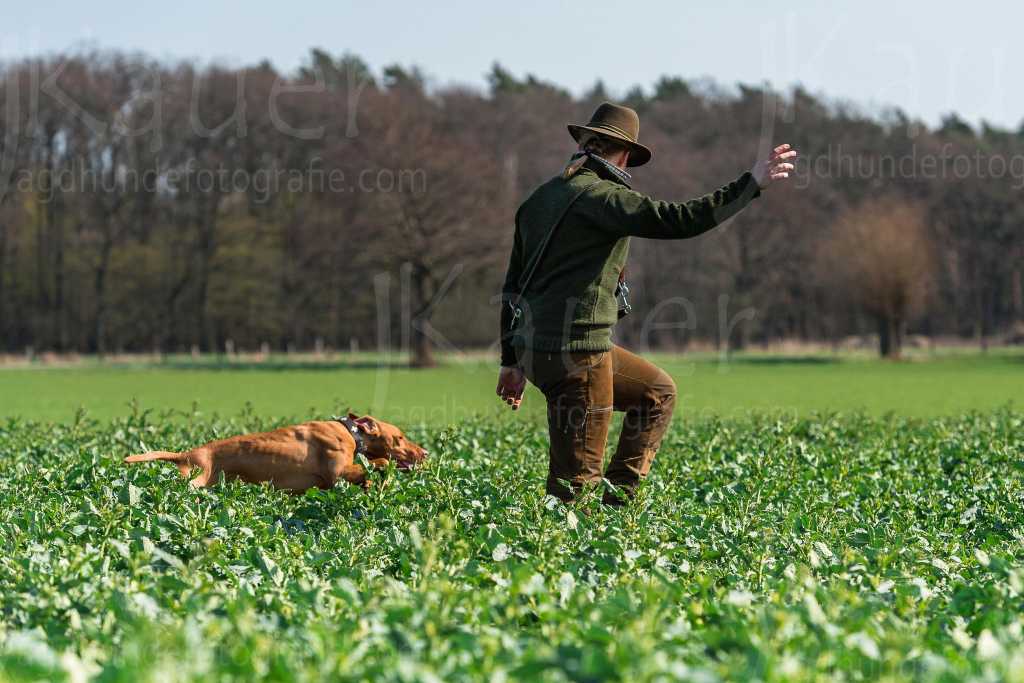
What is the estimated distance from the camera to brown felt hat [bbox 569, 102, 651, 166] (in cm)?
749

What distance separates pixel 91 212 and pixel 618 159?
6400 centimetres

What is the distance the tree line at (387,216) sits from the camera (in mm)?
58312

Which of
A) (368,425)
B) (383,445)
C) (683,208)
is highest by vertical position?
(683,208)

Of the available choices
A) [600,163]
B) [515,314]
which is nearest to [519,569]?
[515,314]

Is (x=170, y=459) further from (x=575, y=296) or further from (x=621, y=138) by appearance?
(x=621, y=138)

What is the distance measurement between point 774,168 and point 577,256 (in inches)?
51.1

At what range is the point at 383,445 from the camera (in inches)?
343

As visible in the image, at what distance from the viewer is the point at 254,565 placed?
5.61m

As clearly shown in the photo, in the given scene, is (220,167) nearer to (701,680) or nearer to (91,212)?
(91,212)

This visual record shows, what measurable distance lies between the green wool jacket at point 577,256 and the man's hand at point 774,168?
8cm

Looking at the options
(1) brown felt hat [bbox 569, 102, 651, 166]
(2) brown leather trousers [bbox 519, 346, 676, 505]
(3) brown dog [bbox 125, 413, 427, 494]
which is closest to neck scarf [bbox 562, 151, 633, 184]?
(1) brown felt hat [bbox 569, 102, 651, 166]

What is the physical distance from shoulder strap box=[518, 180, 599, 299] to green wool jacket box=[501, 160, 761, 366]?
2cm

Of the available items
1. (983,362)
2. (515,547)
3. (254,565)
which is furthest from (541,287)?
(983,362)

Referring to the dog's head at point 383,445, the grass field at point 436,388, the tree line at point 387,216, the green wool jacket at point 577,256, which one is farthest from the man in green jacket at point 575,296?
the tree line at point 387,216
